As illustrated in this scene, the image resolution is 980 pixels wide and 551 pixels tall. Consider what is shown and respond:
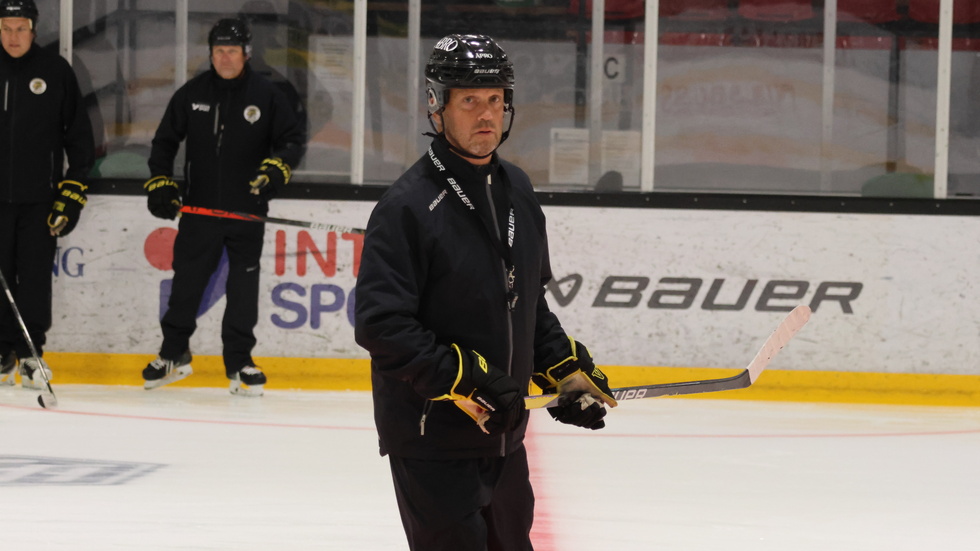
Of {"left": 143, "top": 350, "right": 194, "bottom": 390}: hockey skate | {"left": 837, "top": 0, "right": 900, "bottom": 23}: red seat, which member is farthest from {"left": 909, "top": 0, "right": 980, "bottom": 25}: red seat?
{"left": 143, "top": 350, "right": 194, "bottom": 390}: hockey skate

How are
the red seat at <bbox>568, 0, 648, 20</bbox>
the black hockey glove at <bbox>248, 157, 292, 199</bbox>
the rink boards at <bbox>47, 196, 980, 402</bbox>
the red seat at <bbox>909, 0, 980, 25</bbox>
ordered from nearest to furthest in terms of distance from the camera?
the black hockey glove at <bbox>248, 157, 292, 199</bbox>, the rink boards at <bbox>47, 196, 980, 402</bbox>, the red seat at <bbox>909, 0, 980, 25</bbox>, the red seat at <bbox>568, 0, 648, 20</bbox>

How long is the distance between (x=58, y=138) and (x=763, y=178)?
3.38 m

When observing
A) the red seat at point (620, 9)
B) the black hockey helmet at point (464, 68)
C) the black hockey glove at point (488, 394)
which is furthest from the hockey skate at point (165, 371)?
the black hockey glove at point (488, 394)

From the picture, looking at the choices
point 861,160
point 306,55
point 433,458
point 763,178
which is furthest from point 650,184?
point 433,458

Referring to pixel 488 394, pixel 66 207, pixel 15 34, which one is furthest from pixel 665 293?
pixel 488 394

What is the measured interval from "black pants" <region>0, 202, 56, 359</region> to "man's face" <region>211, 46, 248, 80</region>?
102cm

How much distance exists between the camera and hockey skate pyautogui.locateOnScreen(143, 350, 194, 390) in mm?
6043

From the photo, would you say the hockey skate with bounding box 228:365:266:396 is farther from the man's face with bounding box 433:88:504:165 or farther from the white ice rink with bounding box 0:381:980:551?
the man's face with bounding box 433:88:504:165

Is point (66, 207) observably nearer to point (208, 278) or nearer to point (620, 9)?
point (208, 278)

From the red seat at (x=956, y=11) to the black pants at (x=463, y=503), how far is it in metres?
4.90

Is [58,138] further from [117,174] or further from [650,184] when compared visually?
[650,184]

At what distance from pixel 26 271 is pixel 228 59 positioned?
51.6 inches

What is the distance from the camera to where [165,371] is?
605 centimetres

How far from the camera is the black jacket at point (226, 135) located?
6.09 m
